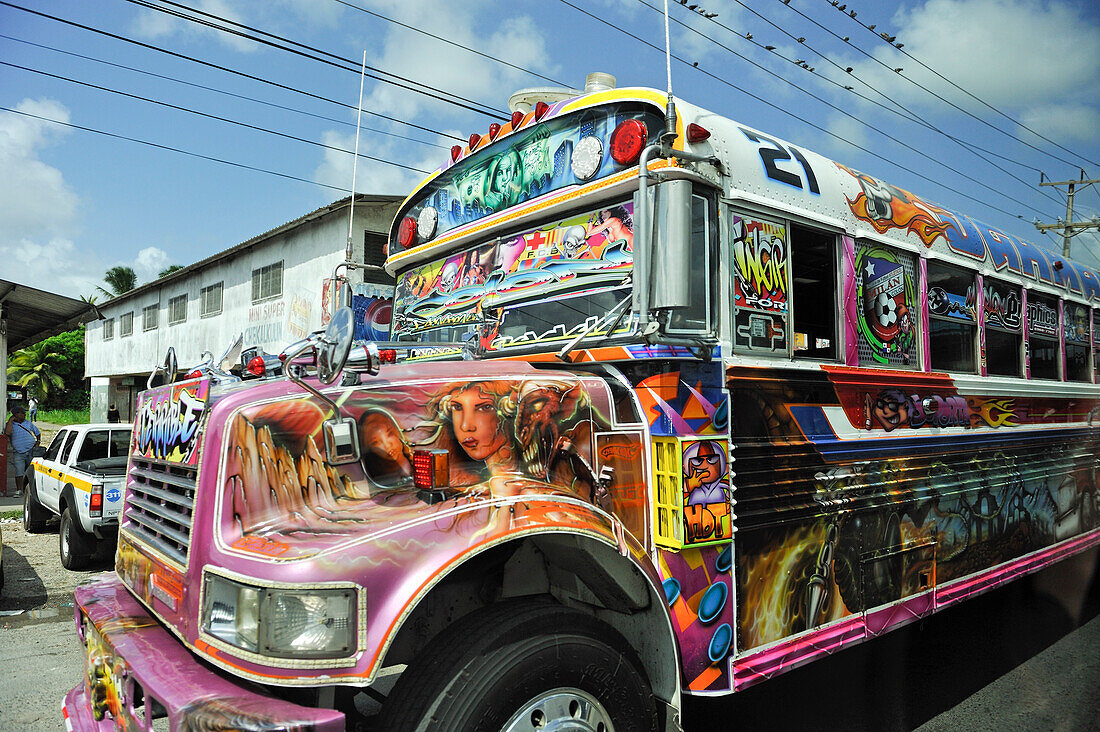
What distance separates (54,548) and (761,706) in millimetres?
9400

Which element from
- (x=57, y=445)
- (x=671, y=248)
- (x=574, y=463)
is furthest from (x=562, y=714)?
(x=57, y=445)

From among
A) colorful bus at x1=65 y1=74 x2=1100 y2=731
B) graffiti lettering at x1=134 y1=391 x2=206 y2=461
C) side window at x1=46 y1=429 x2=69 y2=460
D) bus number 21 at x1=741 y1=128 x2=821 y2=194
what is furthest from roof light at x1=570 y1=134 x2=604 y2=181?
side window at x1=46 y1=429 x2=69 y2=460

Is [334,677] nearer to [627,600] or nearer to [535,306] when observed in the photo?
[627,600]

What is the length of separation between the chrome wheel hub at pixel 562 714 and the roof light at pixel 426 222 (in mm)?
2525

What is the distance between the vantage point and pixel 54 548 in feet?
32.8

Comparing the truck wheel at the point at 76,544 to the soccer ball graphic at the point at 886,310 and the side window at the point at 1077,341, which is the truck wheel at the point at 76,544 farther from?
the side window at the point at 1077,341

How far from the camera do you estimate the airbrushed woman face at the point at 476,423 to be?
267 centimetres

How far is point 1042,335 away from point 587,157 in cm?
433

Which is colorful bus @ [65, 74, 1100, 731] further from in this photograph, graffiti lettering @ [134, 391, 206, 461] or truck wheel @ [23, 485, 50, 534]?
truck wheel @ [23, 485, 50, 534]

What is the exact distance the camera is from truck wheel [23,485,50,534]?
10.8 m

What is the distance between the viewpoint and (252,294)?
64.4ft

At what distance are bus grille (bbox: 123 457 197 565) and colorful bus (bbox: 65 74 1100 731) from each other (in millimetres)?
17

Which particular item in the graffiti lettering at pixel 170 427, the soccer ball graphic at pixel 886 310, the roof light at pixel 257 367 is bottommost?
the graffiti lettering at pixel 170 427

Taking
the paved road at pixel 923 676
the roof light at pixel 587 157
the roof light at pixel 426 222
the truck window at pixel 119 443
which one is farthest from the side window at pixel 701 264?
the truck window at pixel 119 443
